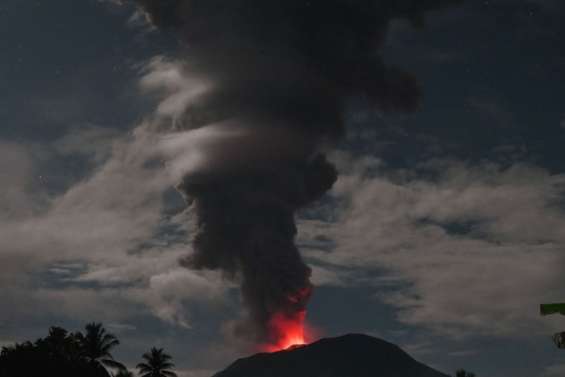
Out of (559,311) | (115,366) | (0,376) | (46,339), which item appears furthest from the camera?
(115,366)

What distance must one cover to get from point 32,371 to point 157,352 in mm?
39126

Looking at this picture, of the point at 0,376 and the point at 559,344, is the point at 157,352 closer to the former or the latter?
the point at 0,376

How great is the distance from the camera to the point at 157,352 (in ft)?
306

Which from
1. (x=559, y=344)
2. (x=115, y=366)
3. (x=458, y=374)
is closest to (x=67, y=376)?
(x=115, y=366)

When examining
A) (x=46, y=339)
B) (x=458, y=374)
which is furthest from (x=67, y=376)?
(x=458, y=374)

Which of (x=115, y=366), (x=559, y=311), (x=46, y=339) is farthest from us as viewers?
(x=115, y=366)

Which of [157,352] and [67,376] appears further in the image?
[157,352]

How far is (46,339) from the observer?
6725cm

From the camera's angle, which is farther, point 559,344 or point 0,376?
point 0,376

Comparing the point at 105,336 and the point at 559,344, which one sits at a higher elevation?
the point at 105,336

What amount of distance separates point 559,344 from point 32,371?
47937mm

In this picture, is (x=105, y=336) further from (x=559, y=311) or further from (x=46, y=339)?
(x=559, y=311)

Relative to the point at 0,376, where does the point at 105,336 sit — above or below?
above

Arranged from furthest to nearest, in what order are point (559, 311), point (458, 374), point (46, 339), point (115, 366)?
1. point (458, 374)
2. point (115, 366)
3. point (46, 339)
4. point (559, 311)
